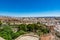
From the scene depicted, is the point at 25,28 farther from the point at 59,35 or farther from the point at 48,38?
the point at 48,38

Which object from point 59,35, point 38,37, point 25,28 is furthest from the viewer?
point 25,28

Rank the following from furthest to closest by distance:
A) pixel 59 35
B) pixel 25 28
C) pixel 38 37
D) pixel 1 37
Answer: pixel 25 28 → pixel 59 35 → pixel 38 37 → pixel 1 37

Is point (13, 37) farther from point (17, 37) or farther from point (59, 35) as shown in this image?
point (59, 35)

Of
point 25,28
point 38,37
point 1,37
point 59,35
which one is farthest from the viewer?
point 25,28

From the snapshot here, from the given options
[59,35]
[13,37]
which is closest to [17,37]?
[13,37]

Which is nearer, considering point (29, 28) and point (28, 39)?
point (28, 39)

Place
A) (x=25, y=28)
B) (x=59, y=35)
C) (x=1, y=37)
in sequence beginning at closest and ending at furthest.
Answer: (x=1, y=37)
(x=59, y=35)
(x=25, y=28)

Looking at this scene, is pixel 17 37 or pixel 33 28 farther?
pixel 33 28

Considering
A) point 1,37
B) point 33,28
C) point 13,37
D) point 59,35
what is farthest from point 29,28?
point 1,37

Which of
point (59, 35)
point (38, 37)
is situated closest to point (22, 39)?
point (38, 37)
